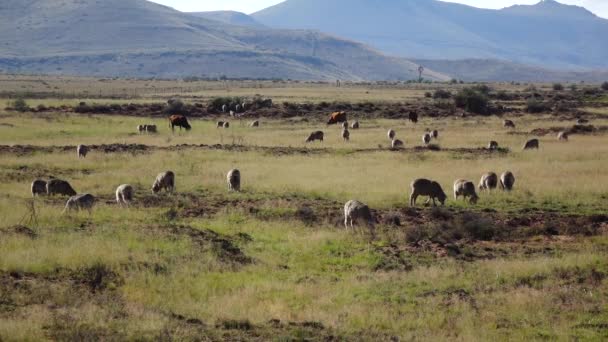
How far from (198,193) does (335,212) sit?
20.0 ft

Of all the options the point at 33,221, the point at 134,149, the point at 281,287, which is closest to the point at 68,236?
the point at 33,221

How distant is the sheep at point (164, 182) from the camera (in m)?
26.3

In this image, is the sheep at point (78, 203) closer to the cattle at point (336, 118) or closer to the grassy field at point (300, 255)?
the grassy field at point (300, 255)

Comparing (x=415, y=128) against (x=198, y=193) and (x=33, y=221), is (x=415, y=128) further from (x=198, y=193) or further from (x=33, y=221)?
(x=33, y=221)

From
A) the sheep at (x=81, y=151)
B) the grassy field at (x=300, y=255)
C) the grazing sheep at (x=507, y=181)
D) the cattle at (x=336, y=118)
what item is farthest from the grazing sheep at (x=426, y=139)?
the sheep at (x=81, y=151)

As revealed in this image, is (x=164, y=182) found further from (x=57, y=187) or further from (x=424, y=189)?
(x=424, y=189)

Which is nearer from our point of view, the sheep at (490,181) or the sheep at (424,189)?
the sheep at (424,189)

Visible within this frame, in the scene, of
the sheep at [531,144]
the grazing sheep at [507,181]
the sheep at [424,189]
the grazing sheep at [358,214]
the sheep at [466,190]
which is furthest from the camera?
the sheep at [531,144]

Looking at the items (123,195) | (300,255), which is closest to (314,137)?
(123,195)

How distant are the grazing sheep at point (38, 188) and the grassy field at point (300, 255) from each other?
0.53 meters

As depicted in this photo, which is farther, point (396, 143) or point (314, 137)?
point (314, 137)

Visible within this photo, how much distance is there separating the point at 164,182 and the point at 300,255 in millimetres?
10100

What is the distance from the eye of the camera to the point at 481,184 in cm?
2739

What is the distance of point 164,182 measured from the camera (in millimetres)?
26484
